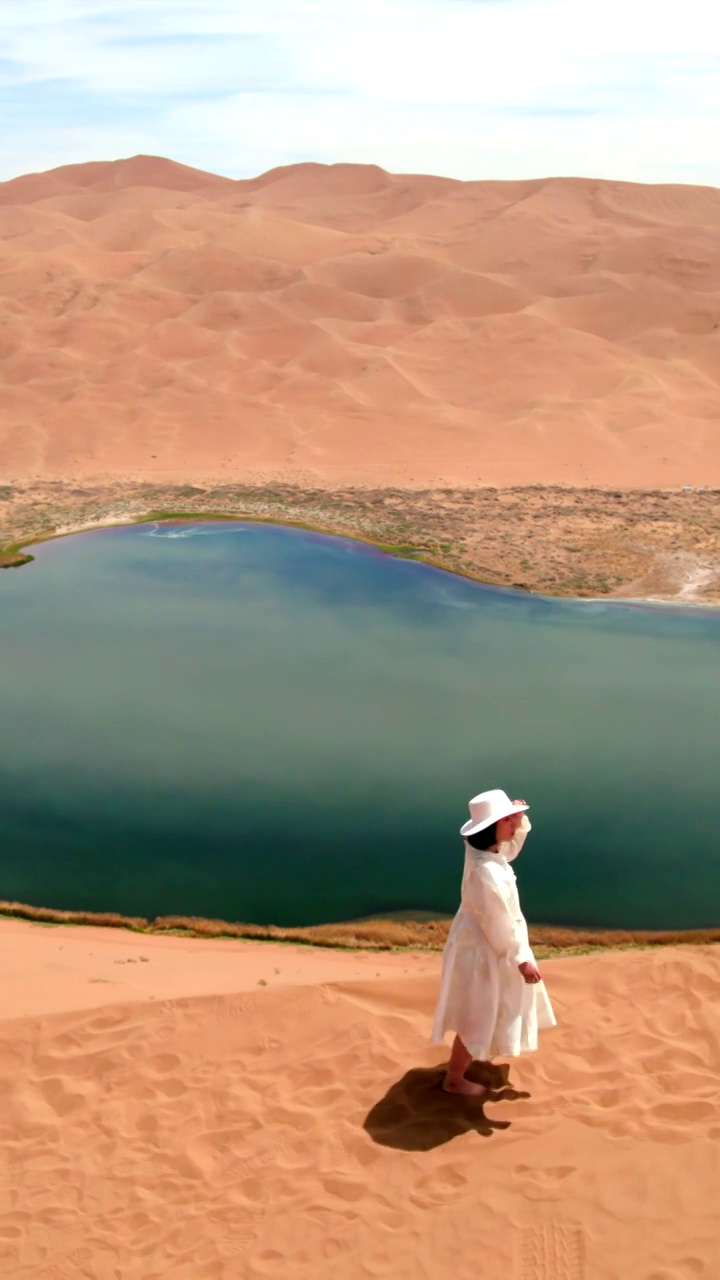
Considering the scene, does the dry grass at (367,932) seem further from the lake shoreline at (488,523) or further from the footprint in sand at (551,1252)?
the lake shoreline at (488,523)

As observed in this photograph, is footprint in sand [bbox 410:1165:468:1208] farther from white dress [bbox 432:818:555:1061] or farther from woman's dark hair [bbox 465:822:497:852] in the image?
woman's dark hair [bbox 465:822:497:852]

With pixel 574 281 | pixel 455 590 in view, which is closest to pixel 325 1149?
pixel 455 590

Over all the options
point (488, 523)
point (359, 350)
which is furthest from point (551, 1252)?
point (359, 350)

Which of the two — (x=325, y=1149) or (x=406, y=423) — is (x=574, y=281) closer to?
(x=406, y=423)

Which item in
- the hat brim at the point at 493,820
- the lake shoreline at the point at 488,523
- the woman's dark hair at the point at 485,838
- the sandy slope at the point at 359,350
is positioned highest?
the sandy slope at the point at 359,350

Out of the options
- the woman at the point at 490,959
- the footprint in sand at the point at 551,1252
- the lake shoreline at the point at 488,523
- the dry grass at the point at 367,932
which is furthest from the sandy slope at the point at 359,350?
the footprint in sand at the point at 551,1252

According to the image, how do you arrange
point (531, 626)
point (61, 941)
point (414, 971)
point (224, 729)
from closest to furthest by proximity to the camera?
point (414, 971)
point (61, 941)
point (224, 729)
point (531, 626)
